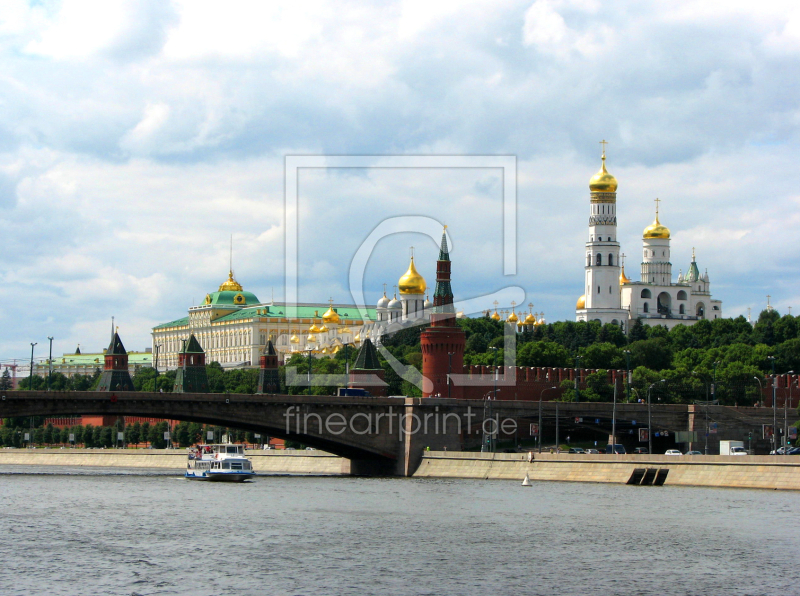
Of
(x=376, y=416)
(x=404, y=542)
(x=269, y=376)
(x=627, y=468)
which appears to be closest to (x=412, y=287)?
(x=269, y=376)

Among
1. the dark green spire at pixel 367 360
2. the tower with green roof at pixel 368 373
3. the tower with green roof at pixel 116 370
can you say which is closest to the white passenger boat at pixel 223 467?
the tower with green roof at pixel 368 373

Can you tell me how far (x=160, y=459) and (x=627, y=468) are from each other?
1683 inches

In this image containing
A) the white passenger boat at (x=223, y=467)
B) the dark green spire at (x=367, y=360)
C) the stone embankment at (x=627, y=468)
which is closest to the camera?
the stone embankment at (x=627, y=468)

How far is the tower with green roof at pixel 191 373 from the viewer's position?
134525mm

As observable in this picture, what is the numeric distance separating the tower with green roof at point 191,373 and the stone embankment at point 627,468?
58487mm

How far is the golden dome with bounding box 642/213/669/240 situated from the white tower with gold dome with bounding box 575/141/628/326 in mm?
9209

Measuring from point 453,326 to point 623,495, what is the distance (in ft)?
143

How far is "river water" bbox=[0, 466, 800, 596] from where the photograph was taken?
36969 millimetres

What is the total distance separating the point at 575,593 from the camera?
35.8 m

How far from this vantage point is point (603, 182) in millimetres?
160750

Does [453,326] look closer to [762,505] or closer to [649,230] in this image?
[762,505]

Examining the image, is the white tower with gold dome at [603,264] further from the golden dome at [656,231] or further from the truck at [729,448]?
the truck at [729,448]

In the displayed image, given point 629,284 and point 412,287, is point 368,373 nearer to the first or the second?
point 412,287

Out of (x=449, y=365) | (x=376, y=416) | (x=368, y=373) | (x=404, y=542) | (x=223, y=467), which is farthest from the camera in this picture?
(x=368, y=373)
